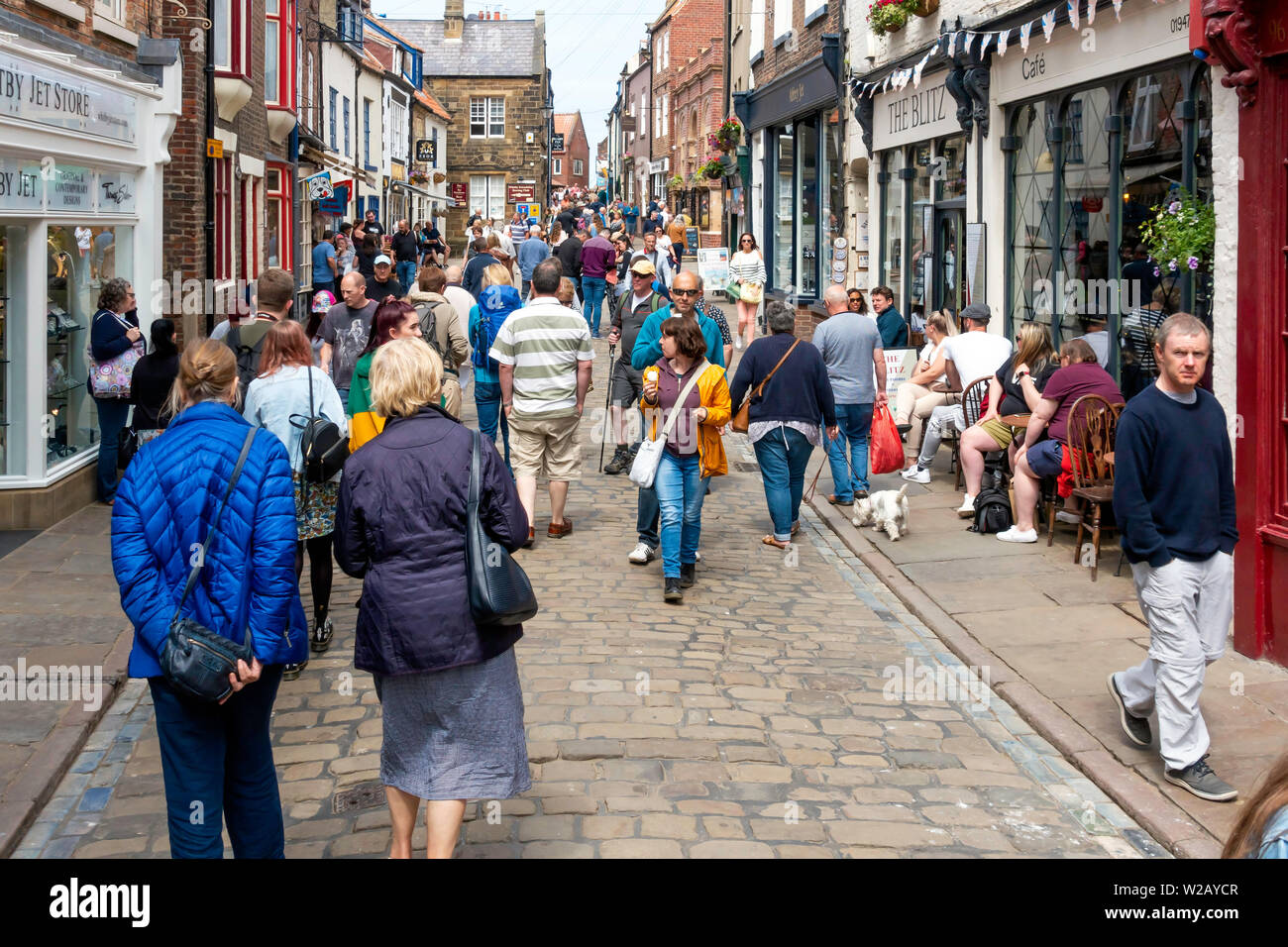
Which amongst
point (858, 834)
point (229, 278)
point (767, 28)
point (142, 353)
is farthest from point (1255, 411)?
point (767, 28)

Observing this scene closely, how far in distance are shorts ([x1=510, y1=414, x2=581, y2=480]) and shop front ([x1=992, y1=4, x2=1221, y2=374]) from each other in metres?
4.43

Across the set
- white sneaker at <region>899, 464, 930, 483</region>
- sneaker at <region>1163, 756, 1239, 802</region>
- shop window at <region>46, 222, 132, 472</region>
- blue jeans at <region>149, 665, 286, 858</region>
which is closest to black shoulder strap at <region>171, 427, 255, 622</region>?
blue jeans at <region>149, 665, 286, 858</region>

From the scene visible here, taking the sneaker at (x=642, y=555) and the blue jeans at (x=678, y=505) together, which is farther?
the sneaker at (x=642, y=555)

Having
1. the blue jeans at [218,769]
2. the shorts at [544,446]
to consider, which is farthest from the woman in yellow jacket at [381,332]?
the blue jeans at [218,769]

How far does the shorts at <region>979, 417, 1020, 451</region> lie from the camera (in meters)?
11.5

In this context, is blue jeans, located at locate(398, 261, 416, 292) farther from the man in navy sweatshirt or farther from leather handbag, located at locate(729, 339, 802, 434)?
the man in navy sweatshirt

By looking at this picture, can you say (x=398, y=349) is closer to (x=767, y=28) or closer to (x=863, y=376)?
(x=863, y=376)

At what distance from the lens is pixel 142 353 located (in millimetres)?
11562

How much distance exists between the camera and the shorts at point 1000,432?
1147 cm

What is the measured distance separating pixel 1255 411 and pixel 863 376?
456 centimetres

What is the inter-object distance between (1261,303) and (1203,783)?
2.91m

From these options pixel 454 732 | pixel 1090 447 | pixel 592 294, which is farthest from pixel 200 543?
pixel 592 294

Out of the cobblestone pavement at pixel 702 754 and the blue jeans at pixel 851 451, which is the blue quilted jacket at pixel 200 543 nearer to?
the cobblestone pavement at pixel 702 754

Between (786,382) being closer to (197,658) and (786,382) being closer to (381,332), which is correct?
(381,332)
